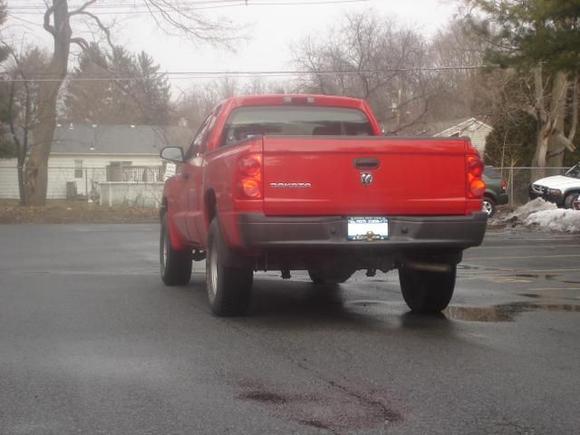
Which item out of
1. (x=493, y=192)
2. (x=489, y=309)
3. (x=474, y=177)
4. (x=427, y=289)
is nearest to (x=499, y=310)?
(x=489, y=309)

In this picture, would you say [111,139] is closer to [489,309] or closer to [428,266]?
[489,309]

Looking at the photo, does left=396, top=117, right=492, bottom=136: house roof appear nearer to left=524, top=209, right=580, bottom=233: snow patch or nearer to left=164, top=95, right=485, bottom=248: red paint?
left=524, top=209, right=580, bottom=233: snow patch

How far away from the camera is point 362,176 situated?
7500mm

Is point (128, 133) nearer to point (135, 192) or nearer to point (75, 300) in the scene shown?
point (135, 192)

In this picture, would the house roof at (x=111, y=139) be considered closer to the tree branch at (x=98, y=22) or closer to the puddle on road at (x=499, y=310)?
the tree branch at (x=98, y=22)

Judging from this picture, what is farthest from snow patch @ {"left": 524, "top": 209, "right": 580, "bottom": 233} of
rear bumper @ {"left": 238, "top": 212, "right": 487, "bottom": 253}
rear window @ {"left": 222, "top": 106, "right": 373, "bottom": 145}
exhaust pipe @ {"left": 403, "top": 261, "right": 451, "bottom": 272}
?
rear bumper @ {"left": 238, "top": 212, "right": 487, "bottom": 253}

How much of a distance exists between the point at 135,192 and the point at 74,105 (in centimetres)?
4367

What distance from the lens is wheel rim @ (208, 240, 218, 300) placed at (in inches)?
330

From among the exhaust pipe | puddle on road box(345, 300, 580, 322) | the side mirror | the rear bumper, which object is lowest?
puddle on road box(345, 300, 580, 322)

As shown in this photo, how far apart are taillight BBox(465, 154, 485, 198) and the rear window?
2208 millimetres

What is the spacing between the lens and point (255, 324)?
7977 millimetres

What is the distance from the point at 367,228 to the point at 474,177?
1.07 meters

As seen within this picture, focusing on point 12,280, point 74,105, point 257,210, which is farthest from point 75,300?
point 74,105

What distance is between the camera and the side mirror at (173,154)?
1045 centimetres
